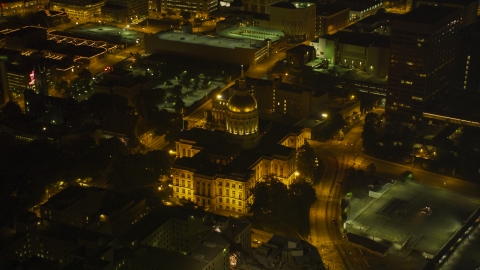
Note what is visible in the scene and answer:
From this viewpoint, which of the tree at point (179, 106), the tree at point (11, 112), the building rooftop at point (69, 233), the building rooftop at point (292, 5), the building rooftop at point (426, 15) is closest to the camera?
the building rooftop at point (69, 233)

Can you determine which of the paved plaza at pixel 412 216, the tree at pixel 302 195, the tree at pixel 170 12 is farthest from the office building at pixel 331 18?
the tree at pixel 302 195

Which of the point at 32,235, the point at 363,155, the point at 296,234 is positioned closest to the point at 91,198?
the point at 32,235

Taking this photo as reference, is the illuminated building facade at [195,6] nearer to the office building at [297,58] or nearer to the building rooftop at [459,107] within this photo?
the office building at [297,58]

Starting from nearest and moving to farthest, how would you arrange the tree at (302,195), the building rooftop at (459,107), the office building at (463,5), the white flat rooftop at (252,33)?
the tree at (302,195), the building rooftop at (459,107), the office building at (463,5), the white flat rooftop at (252,33)

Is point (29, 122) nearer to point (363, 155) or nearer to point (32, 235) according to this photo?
point (32, 235)

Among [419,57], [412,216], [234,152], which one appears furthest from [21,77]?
[412,216]

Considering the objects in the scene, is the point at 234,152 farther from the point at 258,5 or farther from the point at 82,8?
the point at 82,8
